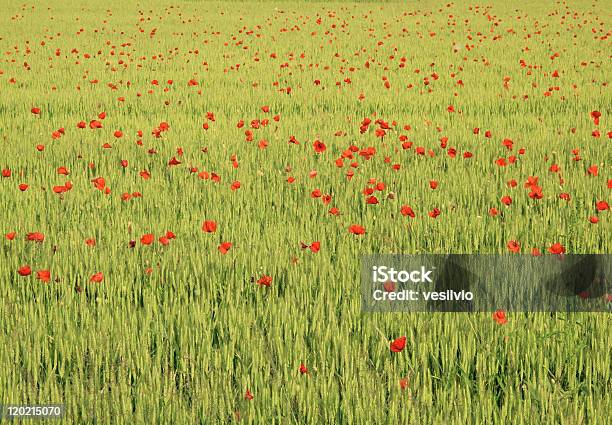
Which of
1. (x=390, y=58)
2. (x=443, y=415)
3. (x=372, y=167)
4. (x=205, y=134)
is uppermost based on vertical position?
(x=390, y=58)

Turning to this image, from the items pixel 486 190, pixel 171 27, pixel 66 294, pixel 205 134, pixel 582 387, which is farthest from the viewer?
pixel 171 27

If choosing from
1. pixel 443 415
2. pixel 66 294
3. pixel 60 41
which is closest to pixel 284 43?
pixel 60 41

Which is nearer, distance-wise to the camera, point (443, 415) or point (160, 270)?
point (443, 415)

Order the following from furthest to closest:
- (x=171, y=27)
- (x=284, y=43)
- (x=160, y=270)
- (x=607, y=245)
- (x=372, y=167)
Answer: (x=171, y=27)
(x=284, y=43)
(x=372, y=167)
(x=607, y=245)
(x=160, y=270)

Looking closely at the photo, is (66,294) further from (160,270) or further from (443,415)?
(443,415)

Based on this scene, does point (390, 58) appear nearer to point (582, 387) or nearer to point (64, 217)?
point (64, 217)

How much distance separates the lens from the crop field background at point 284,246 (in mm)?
2607

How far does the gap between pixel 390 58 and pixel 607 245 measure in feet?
32.0

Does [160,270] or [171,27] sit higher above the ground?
[171,27]

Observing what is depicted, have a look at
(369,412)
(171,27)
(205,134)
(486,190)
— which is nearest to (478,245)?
(486,190)

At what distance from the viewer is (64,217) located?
183 inches

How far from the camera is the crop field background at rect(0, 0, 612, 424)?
261 centimetres

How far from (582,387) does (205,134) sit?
17.1ft

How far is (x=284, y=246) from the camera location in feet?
13.2
